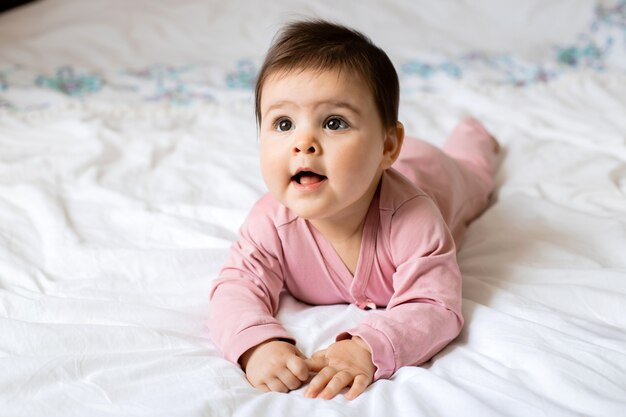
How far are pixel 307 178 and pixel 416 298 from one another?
0.75 feet

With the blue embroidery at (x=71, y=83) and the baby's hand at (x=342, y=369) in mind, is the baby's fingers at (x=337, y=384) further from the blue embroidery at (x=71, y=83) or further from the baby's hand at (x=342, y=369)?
the blue embroidery at (x=71, y=83)

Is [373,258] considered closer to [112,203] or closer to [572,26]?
[112,203]

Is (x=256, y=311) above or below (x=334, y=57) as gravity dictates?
below

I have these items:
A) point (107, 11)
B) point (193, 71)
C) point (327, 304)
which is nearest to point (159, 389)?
point (327, 304)

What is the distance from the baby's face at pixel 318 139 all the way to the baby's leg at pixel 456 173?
0.30 meters

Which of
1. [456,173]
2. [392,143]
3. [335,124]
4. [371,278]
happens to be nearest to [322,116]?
[335,124]

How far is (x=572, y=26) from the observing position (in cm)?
242

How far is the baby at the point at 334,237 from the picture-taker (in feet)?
3.23

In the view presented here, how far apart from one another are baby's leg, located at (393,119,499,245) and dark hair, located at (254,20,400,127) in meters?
0.27

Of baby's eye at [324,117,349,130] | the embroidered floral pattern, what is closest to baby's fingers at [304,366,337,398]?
baby's eye at [324,117,349,130]

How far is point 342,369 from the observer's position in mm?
958

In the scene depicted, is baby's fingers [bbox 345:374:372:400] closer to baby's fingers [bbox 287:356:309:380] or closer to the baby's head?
baby's fingers [bbox 287:356:309:380]

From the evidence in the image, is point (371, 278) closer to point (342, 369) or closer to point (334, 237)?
point (334, 237)

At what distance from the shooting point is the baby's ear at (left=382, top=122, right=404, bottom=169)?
1110mm
